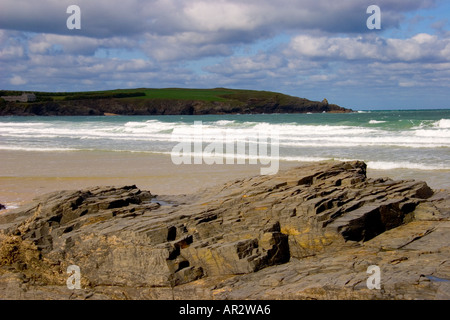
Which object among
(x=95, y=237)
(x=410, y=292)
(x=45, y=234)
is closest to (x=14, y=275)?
(x=45, y=234)

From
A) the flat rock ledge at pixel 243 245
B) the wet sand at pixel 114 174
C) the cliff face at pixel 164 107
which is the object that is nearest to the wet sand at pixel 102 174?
the wet sand at pixel 114 174

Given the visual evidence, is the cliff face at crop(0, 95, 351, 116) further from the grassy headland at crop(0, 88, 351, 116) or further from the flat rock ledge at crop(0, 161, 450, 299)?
the flat rock ledge at crop(0, 161, 450, 299)

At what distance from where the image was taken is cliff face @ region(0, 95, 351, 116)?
127750mm

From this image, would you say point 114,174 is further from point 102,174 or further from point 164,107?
point 164,107

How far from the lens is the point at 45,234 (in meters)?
8.09

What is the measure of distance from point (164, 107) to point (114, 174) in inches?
4644

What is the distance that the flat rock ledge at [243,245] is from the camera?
626cm

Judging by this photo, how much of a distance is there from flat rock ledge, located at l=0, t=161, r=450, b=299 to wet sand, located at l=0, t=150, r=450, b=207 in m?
5.15

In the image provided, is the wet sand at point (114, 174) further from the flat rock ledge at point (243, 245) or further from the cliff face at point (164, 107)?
the cliff face at point (164, 107)

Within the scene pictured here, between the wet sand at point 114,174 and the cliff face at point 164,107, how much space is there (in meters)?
109

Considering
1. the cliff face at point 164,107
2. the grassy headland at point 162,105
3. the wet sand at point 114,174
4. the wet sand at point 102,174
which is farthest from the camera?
the grassy headland at point 162,105

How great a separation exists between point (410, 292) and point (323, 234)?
1830mm
